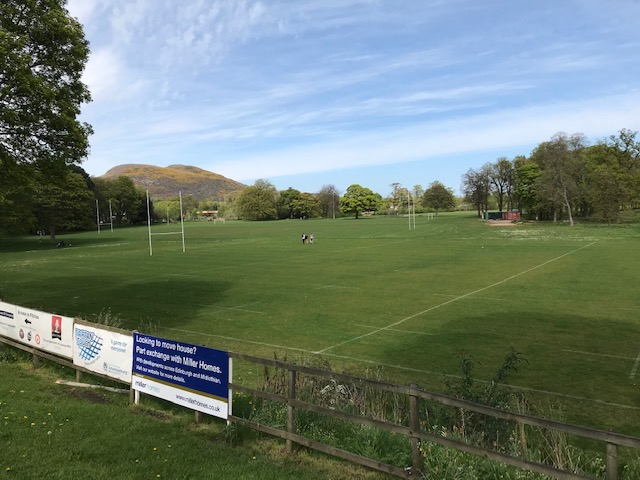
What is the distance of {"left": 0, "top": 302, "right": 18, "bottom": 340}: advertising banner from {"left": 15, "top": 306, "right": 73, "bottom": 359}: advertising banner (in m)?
0.18

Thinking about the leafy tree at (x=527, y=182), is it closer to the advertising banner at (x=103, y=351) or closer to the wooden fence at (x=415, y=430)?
the advertising banner at (x=103, y=351)

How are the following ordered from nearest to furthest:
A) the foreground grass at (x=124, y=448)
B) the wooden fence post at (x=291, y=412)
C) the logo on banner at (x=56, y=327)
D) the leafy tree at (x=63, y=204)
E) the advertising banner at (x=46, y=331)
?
the foreground grass at (x=124, y=448) < the wooden fence post at (x=291, y=412) < the advertising banner at (x=46, y=331) < the logo on banner at (x=56, y=327) < the leafy tree at (x=63, y=204)

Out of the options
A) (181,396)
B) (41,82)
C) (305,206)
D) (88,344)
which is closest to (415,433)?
(181,396)

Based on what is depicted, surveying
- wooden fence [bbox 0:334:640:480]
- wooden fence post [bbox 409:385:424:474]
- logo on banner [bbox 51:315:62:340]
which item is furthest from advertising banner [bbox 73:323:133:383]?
wooden fence post [bbox 409:385:424:474]

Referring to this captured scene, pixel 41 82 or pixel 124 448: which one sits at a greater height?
pixel 41 82

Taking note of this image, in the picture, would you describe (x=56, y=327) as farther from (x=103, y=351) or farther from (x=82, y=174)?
(x=82, y=174)

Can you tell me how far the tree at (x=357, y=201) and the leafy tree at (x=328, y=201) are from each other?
10.3 meters

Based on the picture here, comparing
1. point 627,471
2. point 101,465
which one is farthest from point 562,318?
point 101,465

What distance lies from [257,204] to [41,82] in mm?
154962

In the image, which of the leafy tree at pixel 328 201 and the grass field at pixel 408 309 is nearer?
the grass field at pixel 408 309

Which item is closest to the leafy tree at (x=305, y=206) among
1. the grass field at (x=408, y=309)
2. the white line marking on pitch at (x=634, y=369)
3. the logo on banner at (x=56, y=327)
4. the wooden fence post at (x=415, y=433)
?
the grass field at (x=408, y=309)

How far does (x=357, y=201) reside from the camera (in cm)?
16250

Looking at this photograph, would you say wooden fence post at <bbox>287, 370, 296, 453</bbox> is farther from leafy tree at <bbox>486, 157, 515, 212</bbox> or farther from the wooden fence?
leafy tree at <bbox>486, 157, 515, 212</bbox>

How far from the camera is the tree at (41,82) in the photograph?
1328cm
